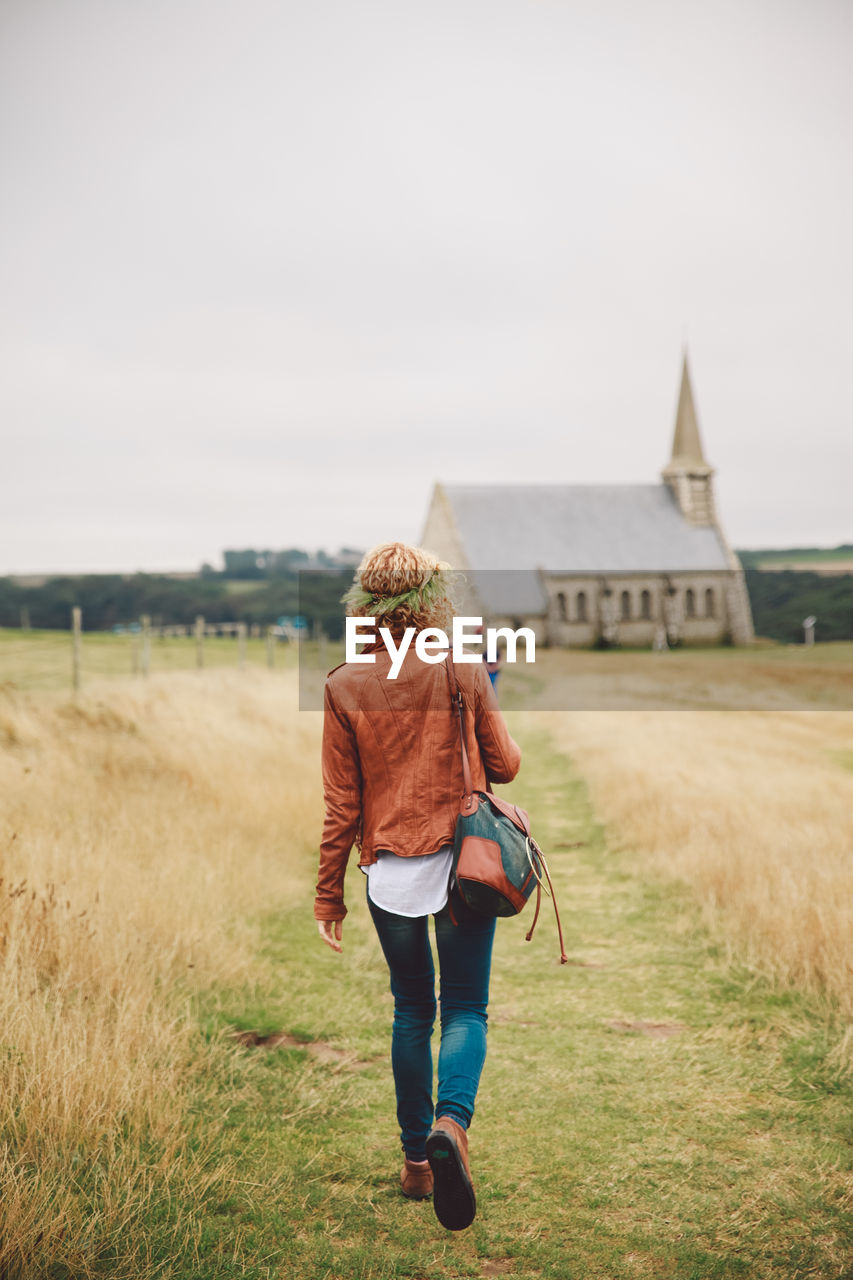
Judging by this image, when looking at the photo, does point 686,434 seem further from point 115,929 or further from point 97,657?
point 115,929

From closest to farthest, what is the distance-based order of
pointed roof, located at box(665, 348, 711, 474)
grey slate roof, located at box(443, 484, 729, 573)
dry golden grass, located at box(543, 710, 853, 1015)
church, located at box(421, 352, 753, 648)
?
dry golden grass, located at box(543, 710, 853, 1015) → church, located at box(421, 352, 753, 648) → grey slate roof, located at box(443, 484, 729, 573) → pointed roof, located at box(665, 348, 711, 474)

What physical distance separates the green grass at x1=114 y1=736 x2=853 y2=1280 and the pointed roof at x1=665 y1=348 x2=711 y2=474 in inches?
2613

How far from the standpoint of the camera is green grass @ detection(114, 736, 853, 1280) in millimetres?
2910

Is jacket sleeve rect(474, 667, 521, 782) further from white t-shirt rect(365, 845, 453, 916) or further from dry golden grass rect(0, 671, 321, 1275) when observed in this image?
dry golden grass rect(0, 671, 321, 1275)

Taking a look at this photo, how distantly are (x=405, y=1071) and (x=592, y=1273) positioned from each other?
0.79 meters

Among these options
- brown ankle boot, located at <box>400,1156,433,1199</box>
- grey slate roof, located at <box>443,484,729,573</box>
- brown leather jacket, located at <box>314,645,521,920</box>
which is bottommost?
brown ankle boot, located at <box>400,1156,433,1199</box>

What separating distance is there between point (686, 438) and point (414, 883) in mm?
73010

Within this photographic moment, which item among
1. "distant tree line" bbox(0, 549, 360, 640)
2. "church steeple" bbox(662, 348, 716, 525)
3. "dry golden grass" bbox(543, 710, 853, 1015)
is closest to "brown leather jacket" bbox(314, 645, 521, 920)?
"dry golden grass" bbox(543, 710, 853, 1015)

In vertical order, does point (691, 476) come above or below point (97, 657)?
above

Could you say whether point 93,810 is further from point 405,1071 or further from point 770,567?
point 770,567

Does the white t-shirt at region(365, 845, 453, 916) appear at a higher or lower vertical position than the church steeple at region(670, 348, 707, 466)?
lower

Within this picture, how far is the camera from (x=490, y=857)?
2.88 meters

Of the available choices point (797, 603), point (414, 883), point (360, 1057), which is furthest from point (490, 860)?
point (797, 603)

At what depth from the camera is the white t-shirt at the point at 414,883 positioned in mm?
2998
